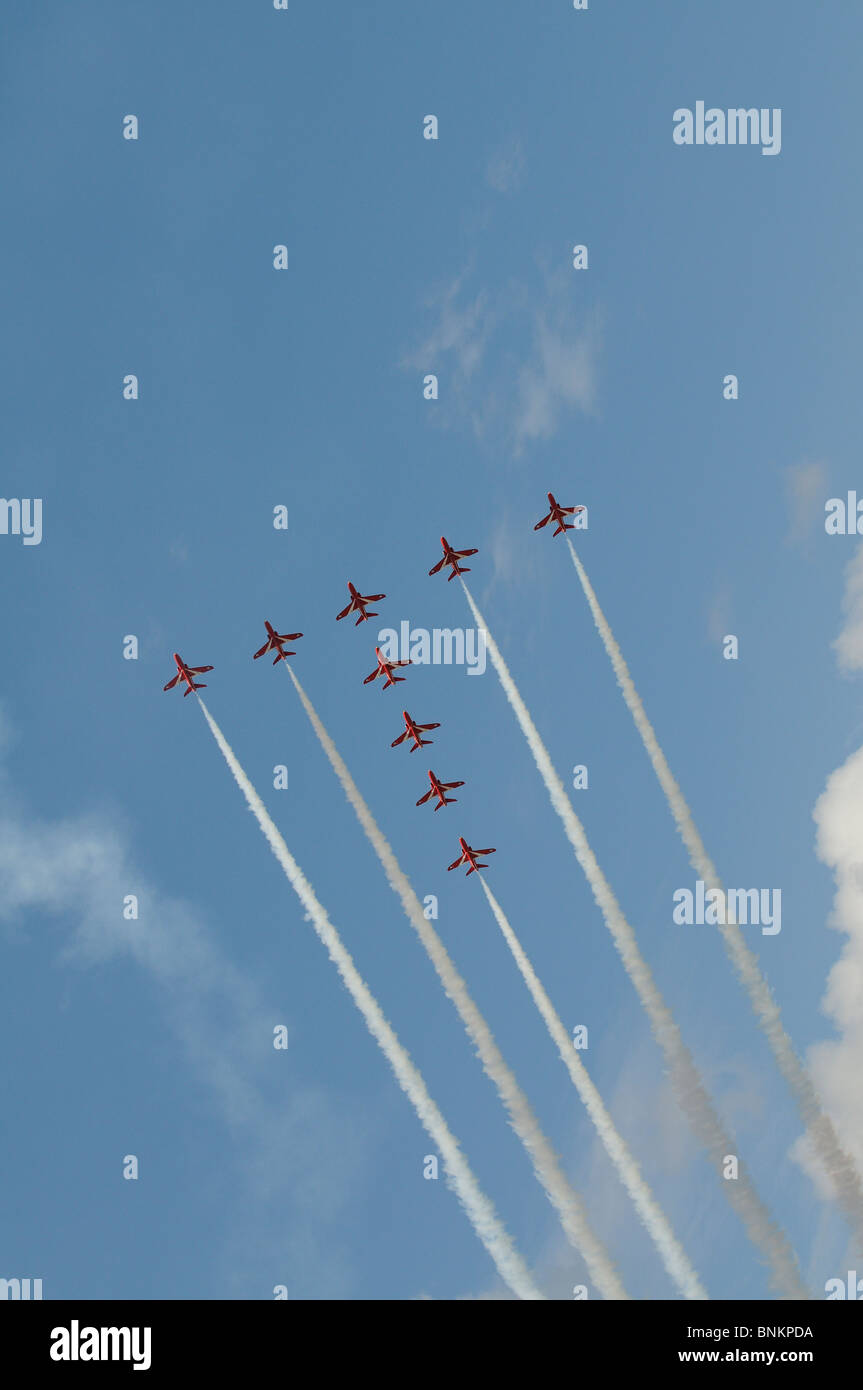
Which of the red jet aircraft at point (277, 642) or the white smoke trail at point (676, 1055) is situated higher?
the red jet aircraft at point (277, 642)

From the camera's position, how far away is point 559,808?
112 meters

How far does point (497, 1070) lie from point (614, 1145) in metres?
11.4

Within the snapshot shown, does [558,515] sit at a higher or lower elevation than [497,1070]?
higher

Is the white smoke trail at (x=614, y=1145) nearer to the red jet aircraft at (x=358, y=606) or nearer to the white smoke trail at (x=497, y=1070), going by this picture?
the white smoke trail at (x=497, y=1070)

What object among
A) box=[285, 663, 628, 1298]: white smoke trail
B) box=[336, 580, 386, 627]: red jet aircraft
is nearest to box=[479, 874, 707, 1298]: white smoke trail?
box=[285, 663, 628, 1298]: white smoke trail

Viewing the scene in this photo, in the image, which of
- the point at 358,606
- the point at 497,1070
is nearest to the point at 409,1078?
the point at 497,1070

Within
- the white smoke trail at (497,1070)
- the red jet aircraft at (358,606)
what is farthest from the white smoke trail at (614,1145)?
the red jet aircraft at (358,606)

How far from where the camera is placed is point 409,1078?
342 feet

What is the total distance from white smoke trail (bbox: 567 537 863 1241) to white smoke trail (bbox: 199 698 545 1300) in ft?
88.8

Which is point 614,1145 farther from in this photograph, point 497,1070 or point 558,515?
point 558,515

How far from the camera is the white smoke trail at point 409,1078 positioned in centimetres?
9769

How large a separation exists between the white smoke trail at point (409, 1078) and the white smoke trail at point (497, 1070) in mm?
5112
